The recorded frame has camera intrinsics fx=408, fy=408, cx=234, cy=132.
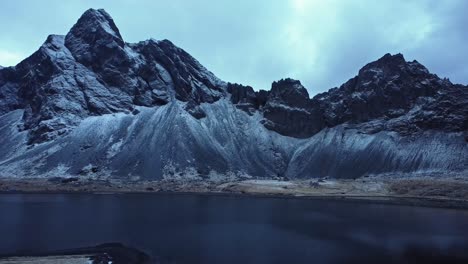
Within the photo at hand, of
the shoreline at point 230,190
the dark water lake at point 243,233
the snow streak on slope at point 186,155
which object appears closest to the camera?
the dark water lake at point 243,233

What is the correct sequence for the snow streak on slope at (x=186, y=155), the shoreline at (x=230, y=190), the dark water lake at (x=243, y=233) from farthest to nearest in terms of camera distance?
the snow streak on slope at (x=186, y=155)
the shoreline at (x=230, y=190)
the dark water lake at (x=243, y=233)

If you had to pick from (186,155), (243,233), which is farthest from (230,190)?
(243,233)

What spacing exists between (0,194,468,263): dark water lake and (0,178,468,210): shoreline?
122ft

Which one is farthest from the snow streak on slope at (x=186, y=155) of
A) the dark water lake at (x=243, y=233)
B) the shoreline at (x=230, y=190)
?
the dark water lake at (x=243, y=233)

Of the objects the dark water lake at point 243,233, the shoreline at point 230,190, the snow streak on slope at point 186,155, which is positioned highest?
the snow streak on slope at point 186,155

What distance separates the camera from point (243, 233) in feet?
189

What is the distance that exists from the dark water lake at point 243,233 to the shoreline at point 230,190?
37.3 metres

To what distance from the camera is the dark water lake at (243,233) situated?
4438 centimetres

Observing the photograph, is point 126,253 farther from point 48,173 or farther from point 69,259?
point 48,173

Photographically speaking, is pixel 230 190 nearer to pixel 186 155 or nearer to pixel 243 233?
pixel 186 155

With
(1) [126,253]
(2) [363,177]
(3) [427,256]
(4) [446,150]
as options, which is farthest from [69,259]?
(4) [446,150]

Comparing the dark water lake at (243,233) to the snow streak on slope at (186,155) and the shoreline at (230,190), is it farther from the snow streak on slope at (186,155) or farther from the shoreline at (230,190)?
the snow streak on slope at (186,155)

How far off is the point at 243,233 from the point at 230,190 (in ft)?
280

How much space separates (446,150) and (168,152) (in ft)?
385
